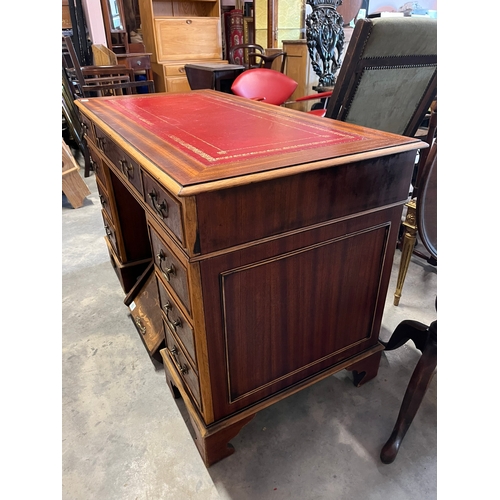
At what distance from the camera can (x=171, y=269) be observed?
38.2 inches

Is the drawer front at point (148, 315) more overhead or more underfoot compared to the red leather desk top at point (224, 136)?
more underfoot

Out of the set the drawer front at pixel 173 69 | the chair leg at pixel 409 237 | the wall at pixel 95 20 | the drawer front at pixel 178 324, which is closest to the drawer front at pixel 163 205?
the drawer front at pixel 178 324

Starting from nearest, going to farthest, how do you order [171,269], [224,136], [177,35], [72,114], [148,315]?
[171,269] → [224,136] → [148,315] → [72,114] → [177,35]

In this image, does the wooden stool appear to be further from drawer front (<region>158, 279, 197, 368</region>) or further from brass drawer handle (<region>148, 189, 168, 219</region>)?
brass drawer handle (<region>148, 189, 168, 219</region>)

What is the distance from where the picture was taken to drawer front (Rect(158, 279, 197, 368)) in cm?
101

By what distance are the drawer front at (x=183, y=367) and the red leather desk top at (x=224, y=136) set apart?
58 cm

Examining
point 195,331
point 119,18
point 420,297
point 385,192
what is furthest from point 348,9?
point 195,331

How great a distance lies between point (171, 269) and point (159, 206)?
0.56 ft

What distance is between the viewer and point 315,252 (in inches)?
39.0

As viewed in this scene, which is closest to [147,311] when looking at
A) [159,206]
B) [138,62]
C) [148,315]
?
[148,315]

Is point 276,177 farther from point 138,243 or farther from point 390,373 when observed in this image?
point 138,243

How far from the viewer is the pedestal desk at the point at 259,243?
0.82 metres

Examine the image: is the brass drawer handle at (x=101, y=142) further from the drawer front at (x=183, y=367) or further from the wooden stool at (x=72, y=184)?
the wooden stool at (x=72, y=184)

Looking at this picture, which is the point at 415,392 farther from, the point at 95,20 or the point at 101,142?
the point at 95,20
